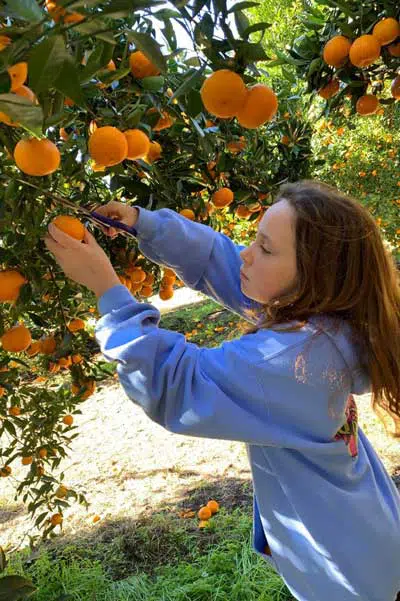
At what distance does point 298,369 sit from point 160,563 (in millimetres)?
2119

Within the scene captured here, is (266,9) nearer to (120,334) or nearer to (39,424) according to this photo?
(39,424)

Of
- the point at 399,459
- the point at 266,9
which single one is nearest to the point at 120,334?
the point at 399,459

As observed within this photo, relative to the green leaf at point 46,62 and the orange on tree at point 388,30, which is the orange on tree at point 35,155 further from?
the orange on tree at point 388,30

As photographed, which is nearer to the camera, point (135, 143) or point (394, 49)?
point (135, 143)

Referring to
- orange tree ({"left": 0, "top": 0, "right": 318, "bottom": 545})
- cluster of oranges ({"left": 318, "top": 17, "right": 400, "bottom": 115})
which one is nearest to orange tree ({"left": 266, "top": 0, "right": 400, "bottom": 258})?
cluster of oranges ({"left": 318, "top": 17, "right": 400, "bottom": 115})

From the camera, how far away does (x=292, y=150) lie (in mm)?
2172

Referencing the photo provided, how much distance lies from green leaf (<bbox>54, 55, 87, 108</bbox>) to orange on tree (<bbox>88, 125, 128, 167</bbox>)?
15.1 inches

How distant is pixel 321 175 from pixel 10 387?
4.26 metres

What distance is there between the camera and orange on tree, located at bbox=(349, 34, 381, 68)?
144cm

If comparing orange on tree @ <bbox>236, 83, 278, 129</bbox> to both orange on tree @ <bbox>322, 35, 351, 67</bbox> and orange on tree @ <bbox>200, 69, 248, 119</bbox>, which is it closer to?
orange on tree @ <bbox>200, 69, 248, 119</bbox>

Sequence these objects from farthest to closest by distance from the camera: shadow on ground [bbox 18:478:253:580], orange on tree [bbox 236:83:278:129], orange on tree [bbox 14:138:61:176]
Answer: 1. shadow on ground [bbox 18:478:253:580]
2. orange on tree [bbox 236:83:278:129]
3. orange on tree [bbox 14:138:61:176]

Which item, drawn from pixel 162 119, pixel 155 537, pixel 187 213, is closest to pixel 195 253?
pixel 187 213

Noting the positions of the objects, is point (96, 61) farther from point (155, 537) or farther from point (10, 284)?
point (155, 537)

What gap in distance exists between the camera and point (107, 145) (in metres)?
0.98
